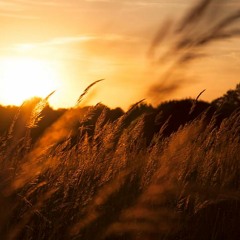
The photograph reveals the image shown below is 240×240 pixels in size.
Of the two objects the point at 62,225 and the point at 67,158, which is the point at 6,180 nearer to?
the point at 62,225

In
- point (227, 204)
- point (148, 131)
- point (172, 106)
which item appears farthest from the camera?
point (172, 106)

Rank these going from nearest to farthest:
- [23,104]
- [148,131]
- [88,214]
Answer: [23,104], [88,214], [148,131]

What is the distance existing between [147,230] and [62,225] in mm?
530

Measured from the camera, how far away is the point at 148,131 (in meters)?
9.30

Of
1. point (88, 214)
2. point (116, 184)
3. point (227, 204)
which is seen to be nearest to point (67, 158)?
point (116, 184)

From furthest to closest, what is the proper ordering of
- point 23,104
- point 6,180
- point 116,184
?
point 116,184 < point 23,104 < point 6,180

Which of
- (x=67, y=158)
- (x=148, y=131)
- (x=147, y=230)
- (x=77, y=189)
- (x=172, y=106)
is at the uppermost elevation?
(x=172, y=106)

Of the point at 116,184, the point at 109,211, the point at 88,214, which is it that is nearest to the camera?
the point at 88,214

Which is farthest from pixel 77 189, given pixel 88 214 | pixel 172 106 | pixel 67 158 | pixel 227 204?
pixel 172 106

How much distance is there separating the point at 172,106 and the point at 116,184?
9.33 m

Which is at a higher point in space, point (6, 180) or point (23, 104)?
point (23, 104)

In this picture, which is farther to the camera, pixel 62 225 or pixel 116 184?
pixel 116 184

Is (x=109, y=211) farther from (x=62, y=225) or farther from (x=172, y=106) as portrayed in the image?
(x=172, y=106)

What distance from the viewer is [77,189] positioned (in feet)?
11.2
